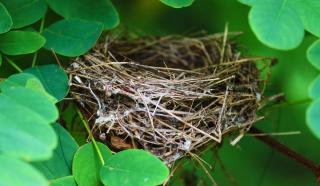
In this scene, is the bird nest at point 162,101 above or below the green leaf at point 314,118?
below

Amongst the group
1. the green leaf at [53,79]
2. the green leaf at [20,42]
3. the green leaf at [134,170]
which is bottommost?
the green leaf at [134,170]

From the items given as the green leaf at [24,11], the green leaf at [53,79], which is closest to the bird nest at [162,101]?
the green leaf at [53,79]

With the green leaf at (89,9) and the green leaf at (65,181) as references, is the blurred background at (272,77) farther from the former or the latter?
the green leaf at (65,181)

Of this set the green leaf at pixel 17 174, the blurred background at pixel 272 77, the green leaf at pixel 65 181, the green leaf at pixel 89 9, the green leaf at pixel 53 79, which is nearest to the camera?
the green leaf at pixel 17 174

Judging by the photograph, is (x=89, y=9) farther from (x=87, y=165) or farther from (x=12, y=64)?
(x=87, y=165)

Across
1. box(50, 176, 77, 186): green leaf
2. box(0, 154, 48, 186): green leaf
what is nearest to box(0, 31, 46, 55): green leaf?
box(50, 176, 77, 186): green leaf

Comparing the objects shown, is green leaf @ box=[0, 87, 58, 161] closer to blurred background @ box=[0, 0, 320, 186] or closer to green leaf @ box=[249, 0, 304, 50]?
green leaf @ box=[249, 0, 304, 50]

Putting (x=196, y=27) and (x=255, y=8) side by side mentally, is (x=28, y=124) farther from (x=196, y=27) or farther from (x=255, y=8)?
(x=196, y=27)
